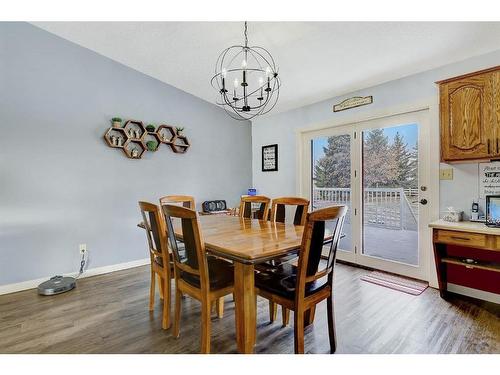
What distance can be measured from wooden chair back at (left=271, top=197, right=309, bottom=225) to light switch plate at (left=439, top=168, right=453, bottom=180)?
1.48 metres

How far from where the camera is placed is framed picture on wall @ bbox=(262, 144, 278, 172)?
4.57 m

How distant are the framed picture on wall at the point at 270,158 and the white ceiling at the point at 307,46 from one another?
1.14 m

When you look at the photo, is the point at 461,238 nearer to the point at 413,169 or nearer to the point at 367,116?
the point at 413,169

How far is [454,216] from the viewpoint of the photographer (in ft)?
8.49

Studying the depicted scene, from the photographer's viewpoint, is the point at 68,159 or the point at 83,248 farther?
the point at 83,248

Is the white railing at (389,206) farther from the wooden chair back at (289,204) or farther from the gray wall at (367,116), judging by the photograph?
the wooden chair back at (289,204)

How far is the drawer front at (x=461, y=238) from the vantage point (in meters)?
2.24

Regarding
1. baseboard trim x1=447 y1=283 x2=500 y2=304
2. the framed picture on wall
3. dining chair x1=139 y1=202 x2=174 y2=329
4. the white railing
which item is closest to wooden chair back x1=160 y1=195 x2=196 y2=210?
dining chair x1=139 y1=202 x2=174 y2=329

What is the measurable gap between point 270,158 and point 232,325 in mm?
3031

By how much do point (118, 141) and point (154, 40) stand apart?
131 centimetres

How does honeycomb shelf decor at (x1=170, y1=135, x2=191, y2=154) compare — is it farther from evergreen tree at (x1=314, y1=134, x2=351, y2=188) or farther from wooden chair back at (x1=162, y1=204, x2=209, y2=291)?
wooden chair back at (x1=162, y1=204, x2=209, y2=291)

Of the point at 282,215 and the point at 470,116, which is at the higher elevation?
the point at 470,116

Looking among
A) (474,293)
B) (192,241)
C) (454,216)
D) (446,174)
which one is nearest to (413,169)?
(446,174)

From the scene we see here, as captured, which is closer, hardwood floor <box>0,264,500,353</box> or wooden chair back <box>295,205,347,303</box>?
wooden chair back <box>295,205,347,303</box>
